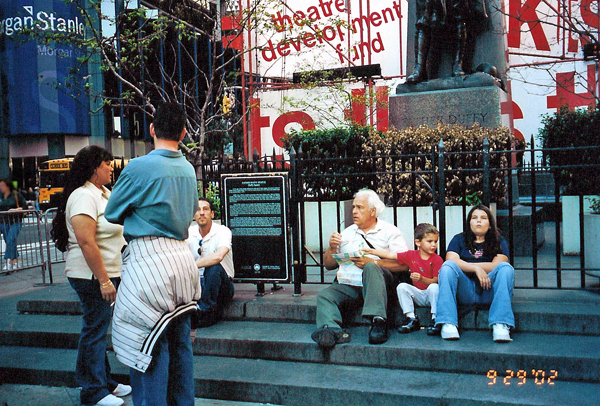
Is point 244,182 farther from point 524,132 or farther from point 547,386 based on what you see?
point 524,132

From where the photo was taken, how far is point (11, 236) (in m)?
10.7

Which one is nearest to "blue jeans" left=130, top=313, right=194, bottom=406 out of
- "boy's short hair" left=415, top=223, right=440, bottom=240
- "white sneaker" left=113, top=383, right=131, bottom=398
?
"white sneaker" left=113, top=383, right=131, bottom=398

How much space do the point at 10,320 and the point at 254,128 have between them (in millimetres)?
18910

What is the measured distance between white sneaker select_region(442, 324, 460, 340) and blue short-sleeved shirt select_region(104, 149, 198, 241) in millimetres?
2563

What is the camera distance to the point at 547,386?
175 inches

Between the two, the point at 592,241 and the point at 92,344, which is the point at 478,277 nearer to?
the point at 592,241

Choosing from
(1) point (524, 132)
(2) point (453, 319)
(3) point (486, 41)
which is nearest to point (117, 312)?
(2) point (453, 319)

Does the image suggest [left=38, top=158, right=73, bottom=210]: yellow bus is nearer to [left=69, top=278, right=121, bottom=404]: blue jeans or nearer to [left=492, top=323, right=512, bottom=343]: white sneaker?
[left=69, top=278, right=121, bottom=404]: blue jeans

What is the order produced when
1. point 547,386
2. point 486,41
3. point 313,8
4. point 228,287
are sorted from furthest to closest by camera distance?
point 313,8
point 486,41
point 228,287
point 547,386

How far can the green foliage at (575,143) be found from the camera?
831cm

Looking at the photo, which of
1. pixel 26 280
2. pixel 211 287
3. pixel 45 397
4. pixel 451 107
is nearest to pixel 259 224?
pixel 211 287

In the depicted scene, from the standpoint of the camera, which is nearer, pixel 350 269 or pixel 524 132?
pixel 350 269

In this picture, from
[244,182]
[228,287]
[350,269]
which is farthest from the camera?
[244,182]

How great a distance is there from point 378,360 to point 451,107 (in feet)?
18.9
